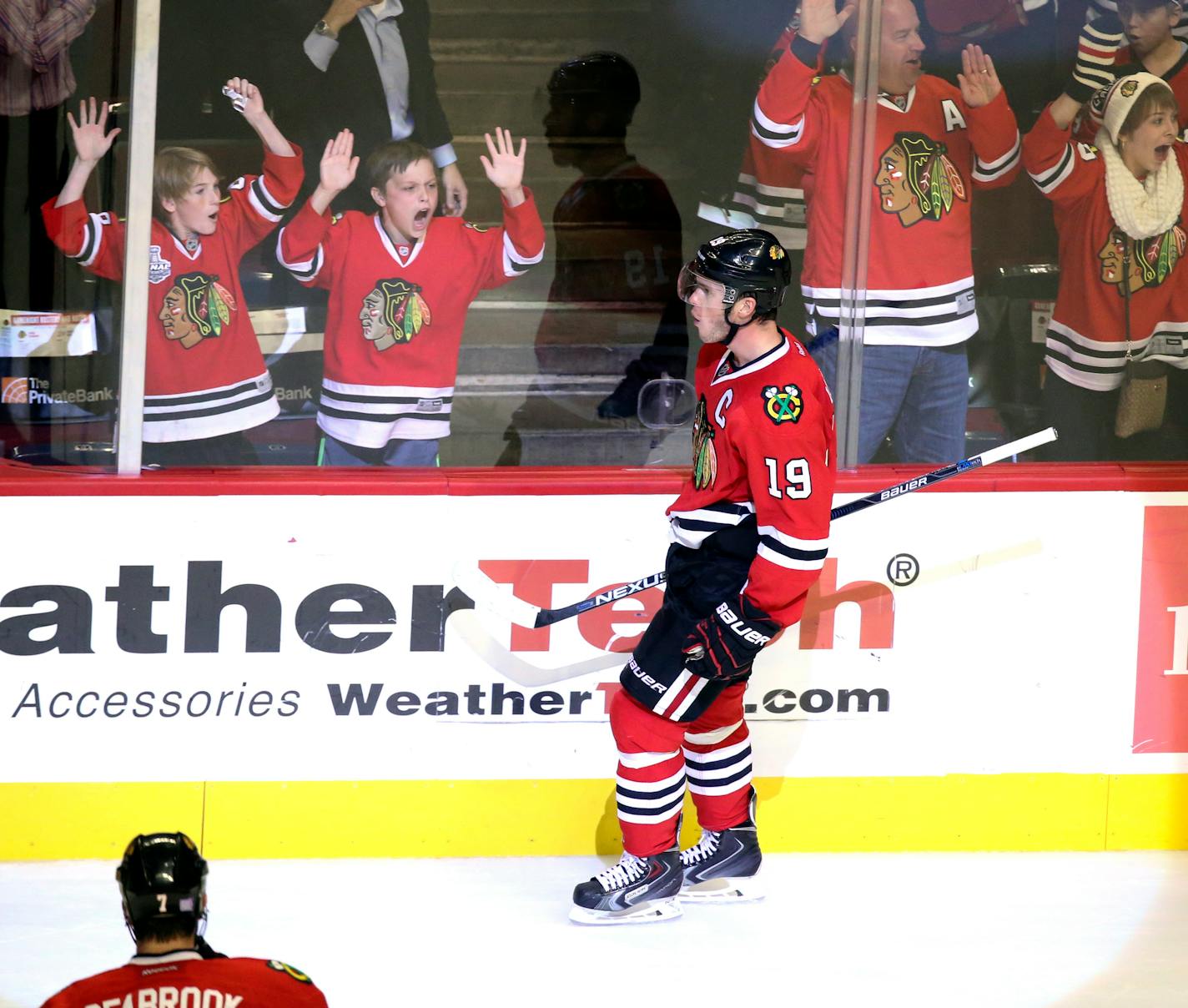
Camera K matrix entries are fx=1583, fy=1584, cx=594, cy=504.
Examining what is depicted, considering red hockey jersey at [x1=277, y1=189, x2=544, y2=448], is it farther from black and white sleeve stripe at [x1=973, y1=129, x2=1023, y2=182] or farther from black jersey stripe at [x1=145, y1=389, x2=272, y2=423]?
black and white sleeve stripe at [x1=973, y1=129, x2=1023, y2=182]

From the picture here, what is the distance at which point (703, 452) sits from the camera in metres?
3.00

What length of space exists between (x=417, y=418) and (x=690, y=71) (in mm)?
1100

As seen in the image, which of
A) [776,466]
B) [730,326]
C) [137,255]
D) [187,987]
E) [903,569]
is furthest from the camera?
Result: [903,569]

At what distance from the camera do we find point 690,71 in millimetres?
3879

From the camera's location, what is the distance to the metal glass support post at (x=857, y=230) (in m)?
3.60

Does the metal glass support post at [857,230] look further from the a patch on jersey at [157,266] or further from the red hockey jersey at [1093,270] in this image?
the a patch on jersey at [157,266]

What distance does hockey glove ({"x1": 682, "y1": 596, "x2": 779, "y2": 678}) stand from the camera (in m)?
2.90

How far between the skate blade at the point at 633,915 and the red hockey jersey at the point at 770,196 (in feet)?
5.09

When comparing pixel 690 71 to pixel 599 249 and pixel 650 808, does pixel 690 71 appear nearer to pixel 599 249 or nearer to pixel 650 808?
pixel 599 249

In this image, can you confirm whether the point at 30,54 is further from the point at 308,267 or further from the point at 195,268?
the point at 308,267

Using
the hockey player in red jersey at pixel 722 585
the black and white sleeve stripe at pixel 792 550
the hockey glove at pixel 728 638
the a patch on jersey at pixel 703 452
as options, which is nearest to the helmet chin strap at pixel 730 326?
the hockey player in red jersey at pixel 722 585

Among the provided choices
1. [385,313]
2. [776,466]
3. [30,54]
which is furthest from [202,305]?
[776,466]

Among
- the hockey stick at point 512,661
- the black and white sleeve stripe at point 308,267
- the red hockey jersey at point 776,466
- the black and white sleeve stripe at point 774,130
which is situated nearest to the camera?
the red hockey jersey at point 776,466

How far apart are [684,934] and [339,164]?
72.8 inches
